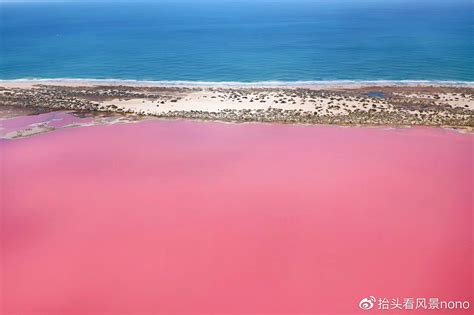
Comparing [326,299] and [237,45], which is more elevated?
[237,45]

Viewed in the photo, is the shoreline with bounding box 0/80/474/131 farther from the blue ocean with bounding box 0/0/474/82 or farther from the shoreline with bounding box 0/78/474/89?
the blue ocean with bounding box 0/0/474/82

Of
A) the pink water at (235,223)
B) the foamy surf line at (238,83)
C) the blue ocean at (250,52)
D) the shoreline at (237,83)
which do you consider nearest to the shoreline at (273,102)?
the shoreline at (237,83)

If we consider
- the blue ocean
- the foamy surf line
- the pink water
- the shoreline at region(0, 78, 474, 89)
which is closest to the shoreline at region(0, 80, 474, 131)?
the shoreline at region(0, 78, 474, 89)

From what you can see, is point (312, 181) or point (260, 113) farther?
point (260, 113)

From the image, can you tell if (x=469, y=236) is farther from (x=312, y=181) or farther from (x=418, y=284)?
(x=312, y=181)

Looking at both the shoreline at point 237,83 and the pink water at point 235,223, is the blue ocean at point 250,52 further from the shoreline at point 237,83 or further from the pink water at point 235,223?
the pink water at point 235,223

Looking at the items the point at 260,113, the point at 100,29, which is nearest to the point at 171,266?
the point at 260,113

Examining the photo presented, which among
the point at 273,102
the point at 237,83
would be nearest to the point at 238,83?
the point at 237,83
